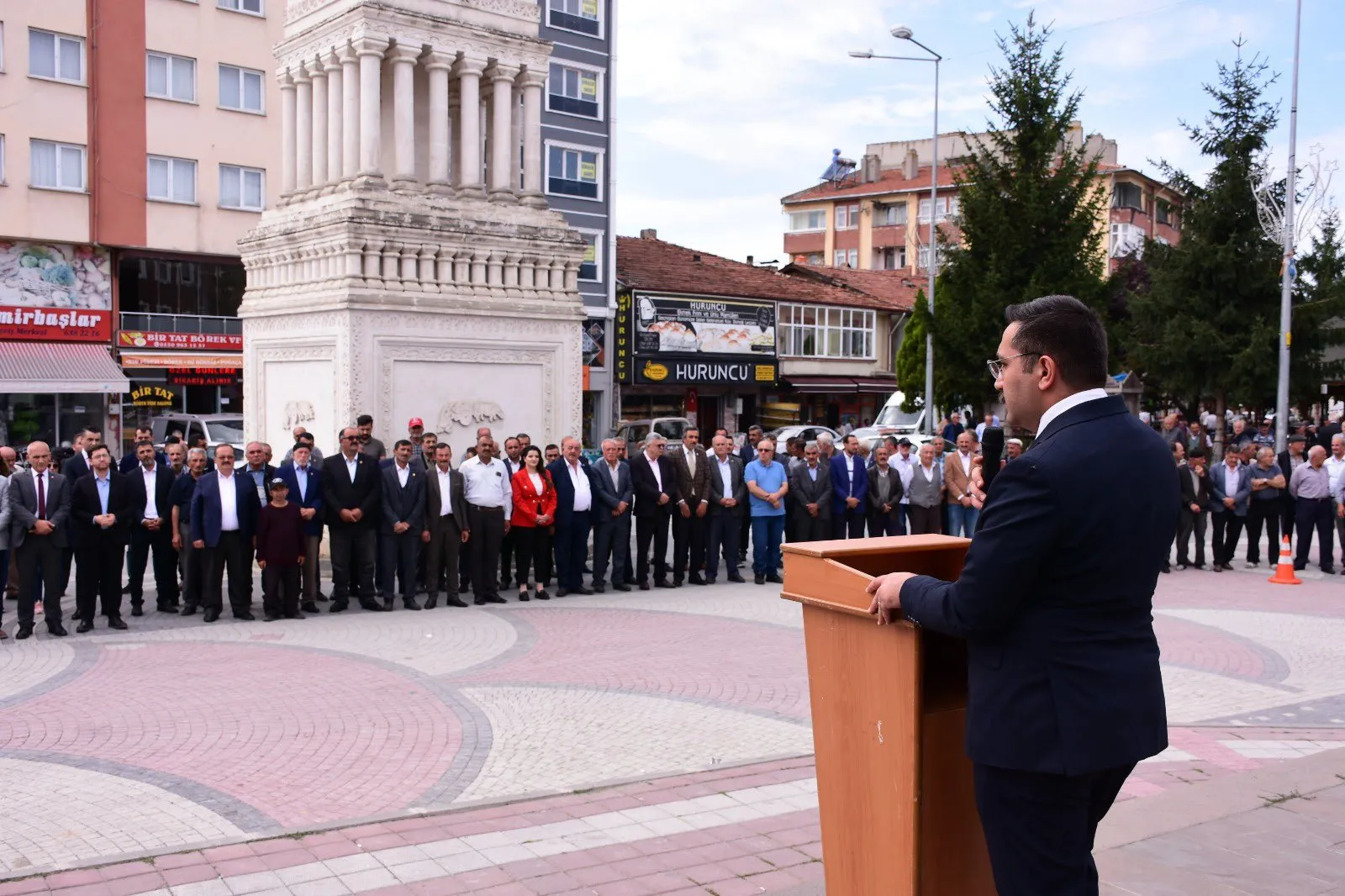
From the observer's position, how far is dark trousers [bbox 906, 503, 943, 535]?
57.1 ft

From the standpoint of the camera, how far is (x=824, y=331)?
164ft

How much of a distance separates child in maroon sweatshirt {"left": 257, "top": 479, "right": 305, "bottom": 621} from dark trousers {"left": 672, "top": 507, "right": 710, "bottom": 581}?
4.89 meters

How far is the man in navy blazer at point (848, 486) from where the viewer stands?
16578 millimetres

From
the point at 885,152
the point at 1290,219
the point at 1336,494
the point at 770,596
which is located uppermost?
the point at 885,152

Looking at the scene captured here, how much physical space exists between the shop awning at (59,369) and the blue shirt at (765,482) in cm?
2195

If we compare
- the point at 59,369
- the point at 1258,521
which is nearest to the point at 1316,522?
the point at 1258,521

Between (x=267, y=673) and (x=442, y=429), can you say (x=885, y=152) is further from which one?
(x=267, y=673)

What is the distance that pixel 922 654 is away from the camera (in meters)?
3.45

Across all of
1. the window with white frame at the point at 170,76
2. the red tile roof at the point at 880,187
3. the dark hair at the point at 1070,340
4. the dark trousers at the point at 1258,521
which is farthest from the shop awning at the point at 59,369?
the red tile roof at the point at 880,187

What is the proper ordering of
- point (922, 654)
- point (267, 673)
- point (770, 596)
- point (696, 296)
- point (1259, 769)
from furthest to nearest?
point (696, 296), point (770, 596), point (267, 673), point (1259, 769), point (922, 654)

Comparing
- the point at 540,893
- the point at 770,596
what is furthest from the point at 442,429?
the point at 540,893

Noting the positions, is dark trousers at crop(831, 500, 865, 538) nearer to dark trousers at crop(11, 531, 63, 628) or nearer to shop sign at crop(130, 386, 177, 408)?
dark trousers at crop(11, 531, 63, 628)

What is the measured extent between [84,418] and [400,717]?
27860 millimetres

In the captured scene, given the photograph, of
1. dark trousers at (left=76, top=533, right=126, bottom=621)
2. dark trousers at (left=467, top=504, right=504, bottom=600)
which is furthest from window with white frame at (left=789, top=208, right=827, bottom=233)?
dark trousers at (left=76, top=533, right=126, bottom=621)
